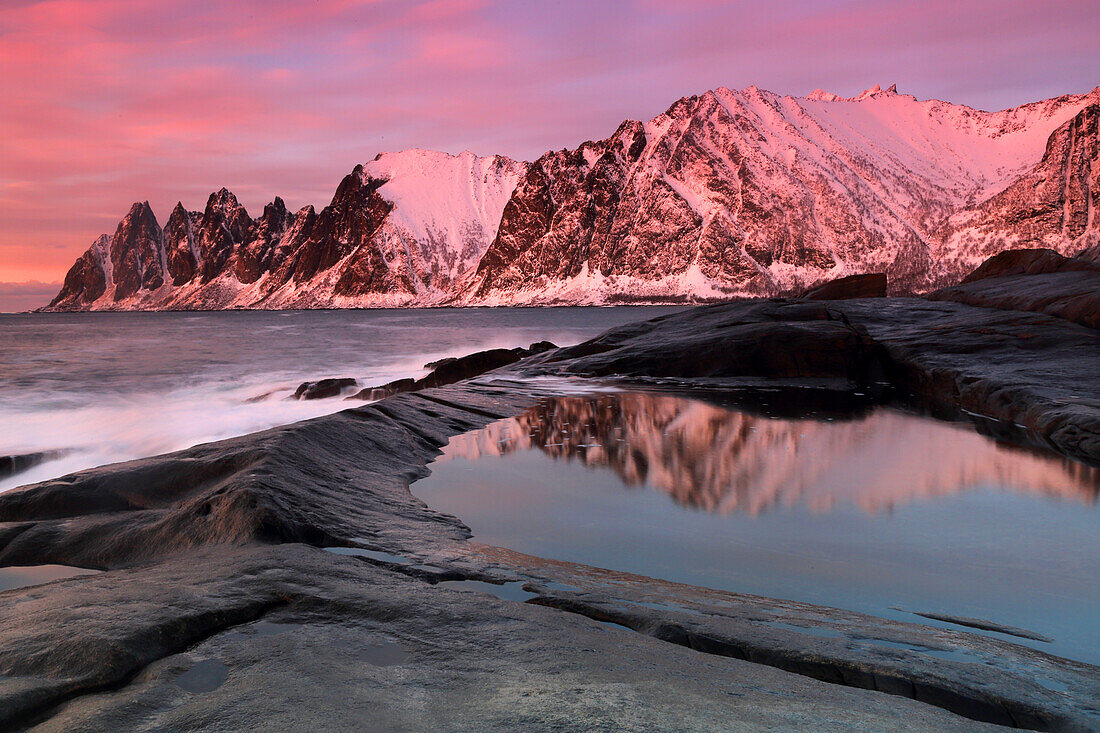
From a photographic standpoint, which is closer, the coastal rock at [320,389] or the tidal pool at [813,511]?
the tidal pool at [813,511]

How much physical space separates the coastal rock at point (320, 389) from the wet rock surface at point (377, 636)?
11.6 metres

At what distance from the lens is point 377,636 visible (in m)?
2.98

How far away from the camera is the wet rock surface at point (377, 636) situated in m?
2.28

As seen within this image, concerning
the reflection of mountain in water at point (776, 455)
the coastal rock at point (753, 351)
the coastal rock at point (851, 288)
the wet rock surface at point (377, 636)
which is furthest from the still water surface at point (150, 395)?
the coastal rock at point (851, 288)

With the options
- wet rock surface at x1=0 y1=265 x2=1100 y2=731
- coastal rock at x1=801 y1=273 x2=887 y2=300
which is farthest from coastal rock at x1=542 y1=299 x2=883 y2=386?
wet rock surface at x1=0 y1=265 x2=1100 y2=731

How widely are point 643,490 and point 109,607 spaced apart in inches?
197

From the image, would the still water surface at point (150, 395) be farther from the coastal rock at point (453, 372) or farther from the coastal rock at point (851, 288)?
the coastal rock at point (851, 288)

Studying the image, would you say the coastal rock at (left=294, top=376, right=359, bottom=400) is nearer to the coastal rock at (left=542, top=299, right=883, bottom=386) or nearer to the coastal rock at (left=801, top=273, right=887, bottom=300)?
the coastal rock at (left=542, top=299, right=883, bottom=386)

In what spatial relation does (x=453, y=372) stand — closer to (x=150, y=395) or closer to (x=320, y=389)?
(x=320, y=389)

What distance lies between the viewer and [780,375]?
54.2 ft

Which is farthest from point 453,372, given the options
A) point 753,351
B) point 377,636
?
point 377,636

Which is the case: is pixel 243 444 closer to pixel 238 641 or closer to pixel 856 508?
pixel 238 641

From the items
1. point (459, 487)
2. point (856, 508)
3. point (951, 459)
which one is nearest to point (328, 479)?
point (459, 487)

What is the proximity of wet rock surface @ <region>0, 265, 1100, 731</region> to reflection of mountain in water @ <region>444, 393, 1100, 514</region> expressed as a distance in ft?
9.27
